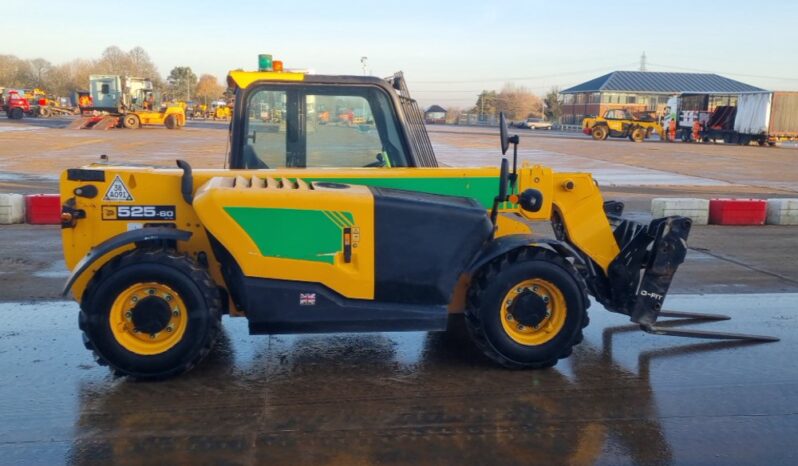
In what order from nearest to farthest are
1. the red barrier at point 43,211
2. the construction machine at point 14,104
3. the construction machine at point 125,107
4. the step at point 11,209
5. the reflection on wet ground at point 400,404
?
the reflection on wet ground at point 400,404
the step at point 11,209
the red barrier at point 43,211
the construction machine at point 125,107
the construction machine at point 14,104

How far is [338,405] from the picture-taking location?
15.5ft

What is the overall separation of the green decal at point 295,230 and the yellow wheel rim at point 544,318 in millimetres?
1314

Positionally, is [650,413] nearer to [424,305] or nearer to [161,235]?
[424,305]

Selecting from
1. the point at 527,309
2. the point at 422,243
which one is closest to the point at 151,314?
the point at 422,243

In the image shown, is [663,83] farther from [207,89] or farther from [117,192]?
[117,192]

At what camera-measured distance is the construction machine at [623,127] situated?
157ft

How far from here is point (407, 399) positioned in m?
4.83

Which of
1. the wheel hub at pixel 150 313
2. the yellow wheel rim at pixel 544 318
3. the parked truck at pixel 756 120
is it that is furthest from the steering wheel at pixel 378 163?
the parked truck at pixel 756 120

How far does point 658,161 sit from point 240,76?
27.4 m

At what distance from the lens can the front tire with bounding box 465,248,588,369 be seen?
516 centimetres

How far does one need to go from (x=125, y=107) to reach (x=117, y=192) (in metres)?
46.4

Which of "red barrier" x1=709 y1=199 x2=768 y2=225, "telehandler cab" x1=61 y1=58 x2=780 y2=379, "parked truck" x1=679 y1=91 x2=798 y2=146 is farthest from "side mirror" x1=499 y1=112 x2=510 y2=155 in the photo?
"parked truck" x1=679 y1=91 x2=798 y2=146

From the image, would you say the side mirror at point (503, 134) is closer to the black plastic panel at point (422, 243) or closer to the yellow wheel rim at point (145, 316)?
the black plastic panel at point (422, 243)

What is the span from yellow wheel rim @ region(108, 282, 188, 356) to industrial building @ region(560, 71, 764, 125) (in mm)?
82683
